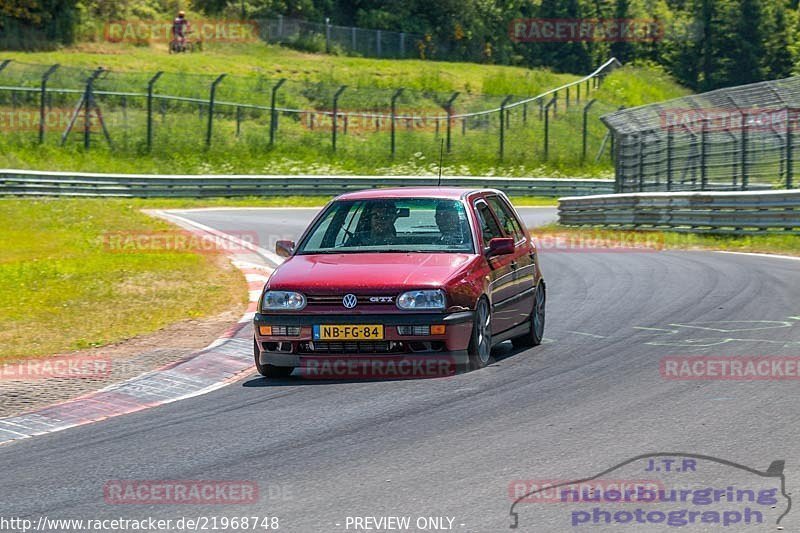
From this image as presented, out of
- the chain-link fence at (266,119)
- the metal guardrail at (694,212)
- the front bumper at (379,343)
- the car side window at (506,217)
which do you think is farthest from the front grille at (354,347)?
the chain-link fence at (266,119)

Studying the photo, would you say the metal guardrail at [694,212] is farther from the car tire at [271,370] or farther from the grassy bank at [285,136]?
the car tire at [271,370]

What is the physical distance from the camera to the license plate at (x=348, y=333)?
9.30 metres

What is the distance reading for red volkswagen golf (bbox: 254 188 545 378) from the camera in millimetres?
9352

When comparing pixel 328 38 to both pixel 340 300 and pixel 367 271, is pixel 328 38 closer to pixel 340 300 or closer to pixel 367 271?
pixel 367 271

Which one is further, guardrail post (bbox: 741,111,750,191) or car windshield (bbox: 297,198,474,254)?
guardrail post (bbox: 741,111,750,191)

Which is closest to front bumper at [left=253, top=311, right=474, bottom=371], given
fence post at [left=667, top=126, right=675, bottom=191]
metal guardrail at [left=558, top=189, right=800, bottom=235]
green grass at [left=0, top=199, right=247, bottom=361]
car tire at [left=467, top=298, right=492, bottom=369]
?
car tire at [left=467, top=298, right=492, bottom=369]

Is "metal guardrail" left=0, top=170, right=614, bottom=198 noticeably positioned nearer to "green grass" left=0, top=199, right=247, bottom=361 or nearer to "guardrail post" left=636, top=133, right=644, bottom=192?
"guardrail post" left=636, top=133, right=644, bottom=192

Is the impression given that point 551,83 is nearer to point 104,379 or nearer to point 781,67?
point 781,67

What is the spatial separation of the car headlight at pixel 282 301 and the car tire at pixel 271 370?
13.0 inches

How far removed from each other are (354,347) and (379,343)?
0.65ft

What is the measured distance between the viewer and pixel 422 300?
30.8ft

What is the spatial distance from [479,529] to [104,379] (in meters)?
5.36

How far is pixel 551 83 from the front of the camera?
7356 cm

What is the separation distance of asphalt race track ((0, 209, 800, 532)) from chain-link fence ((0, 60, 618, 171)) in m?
32.8
